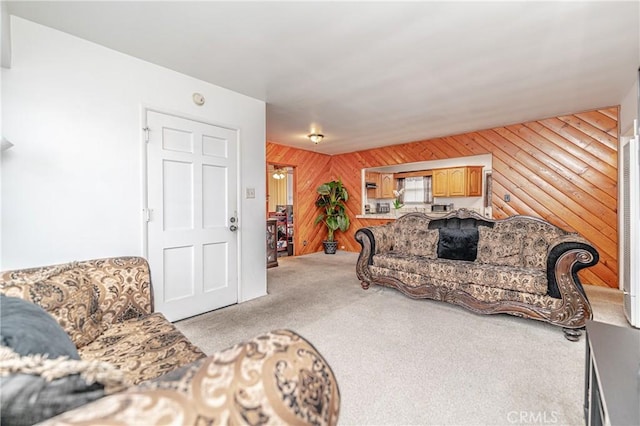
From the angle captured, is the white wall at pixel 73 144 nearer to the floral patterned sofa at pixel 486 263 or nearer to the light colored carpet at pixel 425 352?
the light colored carpet at pixel 425 352

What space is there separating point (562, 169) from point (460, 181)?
221 cm

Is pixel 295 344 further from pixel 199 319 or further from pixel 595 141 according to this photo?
pixel 595 141

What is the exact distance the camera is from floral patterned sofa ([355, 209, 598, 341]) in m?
2.49

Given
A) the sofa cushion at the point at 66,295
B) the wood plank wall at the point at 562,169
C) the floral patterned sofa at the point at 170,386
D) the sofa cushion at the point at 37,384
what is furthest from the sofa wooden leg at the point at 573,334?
the sofa cushion at the point at 66,295

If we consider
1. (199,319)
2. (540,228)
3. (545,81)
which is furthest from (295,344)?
(545,81)

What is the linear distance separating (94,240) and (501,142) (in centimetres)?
565

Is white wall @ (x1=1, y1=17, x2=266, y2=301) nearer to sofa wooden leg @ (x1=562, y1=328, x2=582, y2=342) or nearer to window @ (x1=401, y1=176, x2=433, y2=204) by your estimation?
sofa wooden leg @ (x1=562, y1=328, x2=582, y2=342)

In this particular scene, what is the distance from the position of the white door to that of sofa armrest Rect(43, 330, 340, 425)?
2515 mm

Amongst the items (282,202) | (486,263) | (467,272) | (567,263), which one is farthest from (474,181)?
(282,202)

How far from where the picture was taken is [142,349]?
54.6 inches

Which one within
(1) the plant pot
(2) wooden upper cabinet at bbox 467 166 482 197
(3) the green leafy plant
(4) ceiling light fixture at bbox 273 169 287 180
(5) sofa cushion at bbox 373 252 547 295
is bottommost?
(1) the plant pot

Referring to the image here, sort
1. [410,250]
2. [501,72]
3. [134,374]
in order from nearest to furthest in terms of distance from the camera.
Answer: [134,374] < [501,72] < [410,250]

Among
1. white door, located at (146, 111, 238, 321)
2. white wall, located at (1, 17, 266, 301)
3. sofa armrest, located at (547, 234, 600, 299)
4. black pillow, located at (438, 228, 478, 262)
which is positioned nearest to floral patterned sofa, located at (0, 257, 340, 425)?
white wall, located at (1, 17, 266, 301)

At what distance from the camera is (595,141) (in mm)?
3945
